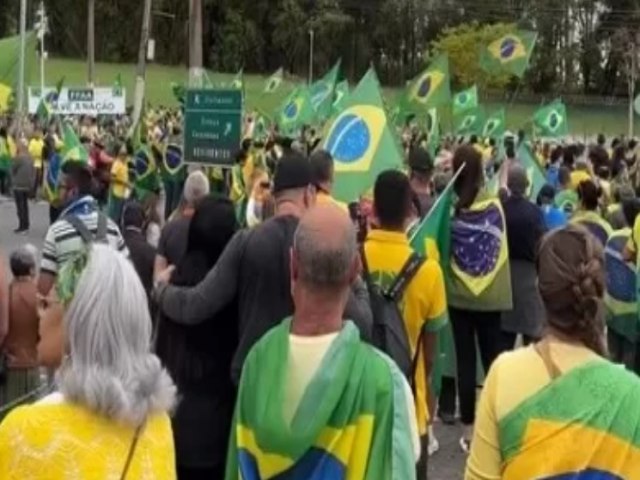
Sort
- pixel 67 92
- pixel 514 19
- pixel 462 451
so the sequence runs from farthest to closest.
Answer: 1. pixel 514 19
2. pixel 67 92
3. pixel 462 451

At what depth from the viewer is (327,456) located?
148 inches

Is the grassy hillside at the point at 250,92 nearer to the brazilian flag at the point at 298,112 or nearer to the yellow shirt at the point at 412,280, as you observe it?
the brazilian flag at the point at 298,112

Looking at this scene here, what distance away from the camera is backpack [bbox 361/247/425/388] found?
611cm

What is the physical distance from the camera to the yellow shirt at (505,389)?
145 inches

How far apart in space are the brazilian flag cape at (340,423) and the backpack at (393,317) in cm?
218

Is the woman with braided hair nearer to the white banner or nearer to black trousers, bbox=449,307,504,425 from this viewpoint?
black trousers, bbox=449,307,504,425

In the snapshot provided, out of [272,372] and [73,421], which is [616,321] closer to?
[272,372]

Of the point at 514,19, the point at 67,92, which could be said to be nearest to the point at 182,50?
the point at 514,19

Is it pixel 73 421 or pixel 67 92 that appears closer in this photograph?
pixel 73 421

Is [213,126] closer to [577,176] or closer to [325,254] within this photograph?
[577,176]

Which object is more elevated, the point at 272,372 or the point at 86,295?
the point at 86,295

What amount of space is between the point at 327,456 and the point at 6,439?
0.83m

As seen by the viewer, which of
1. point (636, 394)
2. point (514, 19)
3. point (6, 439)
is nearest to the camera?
point (6, 439)

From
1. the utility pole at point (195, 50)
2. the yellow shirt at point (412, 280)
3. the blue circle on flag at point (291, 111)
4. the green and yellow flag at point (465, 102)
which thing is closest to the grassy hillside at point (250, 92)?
the utility pole at point (195, 50)
